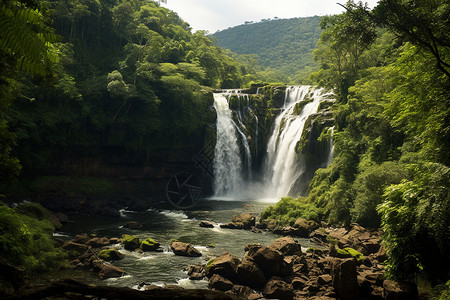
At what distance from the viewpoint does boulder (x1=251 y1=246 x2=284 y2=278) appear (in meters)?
12.9

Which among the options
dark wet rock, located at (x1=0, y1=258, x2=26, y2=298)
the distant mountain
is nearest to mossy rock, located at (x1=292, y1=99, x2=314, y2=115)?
dark wet rock, located at (x1=0, y1=258, x2=26, y2=298)

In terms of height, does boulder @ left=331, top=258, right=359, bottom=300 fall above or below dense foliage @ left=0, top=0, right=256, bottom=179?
below

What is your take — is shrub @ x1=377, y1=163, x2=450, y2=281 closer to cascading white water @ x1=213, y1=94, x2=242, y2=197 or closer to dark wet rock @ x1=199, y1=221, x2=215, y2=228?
dark wet rock @ x1=199, y1=221, x2=215, y2=228

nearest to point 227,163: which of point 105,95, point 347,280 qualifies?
point 105,95

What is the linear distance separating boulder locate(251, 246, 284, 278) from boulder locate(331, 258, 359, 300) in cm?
277

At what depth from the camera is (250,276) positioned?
483 inches

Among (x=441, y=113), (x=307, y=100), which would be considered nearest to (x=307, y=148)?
(x=307, y=100)

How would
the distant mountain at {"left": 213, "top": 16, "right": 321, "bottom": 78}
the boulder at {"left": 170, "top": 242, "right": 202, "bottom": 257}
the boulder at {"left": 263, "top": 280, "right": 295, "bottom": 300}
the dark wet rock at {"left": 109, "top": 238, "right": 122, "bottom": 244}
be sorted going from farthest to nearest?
the distant mountain at {"left": 213, "top": 16, "right": 321, "bottom": 78} → the dark wet rock at {"left": 109, "top": 238, "right": 122, "bottom": 244} → the boulder at {"left": 170, "top": 242, "right": 202, "bottom": 257} → the boulder at {"left": 263, "top": 280, "right": 295, "bottom": 300}

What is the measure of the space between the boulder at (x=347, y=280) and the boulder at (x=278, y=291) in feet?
5.50

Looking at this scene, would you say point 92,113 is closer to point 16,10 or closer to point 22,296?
point 16,10

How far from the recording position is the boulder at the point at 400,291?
9.23 m

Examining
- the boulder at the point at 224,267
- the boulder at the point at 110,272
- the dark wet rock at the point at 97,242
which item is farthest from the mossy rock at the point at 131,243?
the boulder at the point at 224,267

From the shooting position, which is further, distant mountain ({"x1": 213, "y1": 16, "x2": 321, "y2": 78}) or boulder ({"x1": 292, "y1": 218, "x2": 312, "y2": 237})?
distant mountain ({"x1": 213, "y1": 16, "x2": 321, "y2": 78})

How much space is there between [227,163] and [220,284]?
1015 inches
